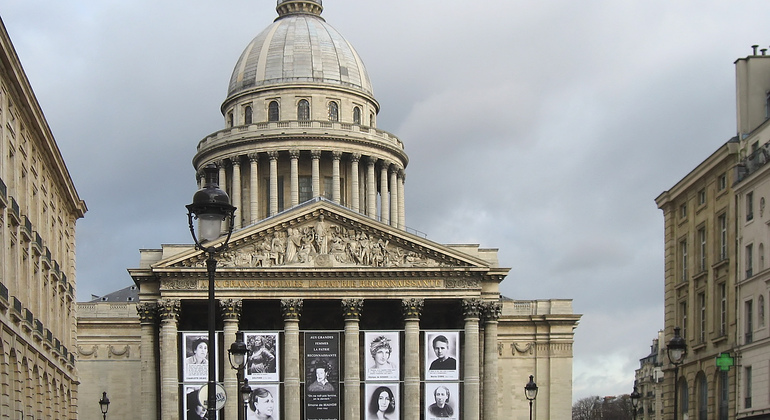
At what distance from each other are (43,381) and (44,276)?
4.06 meters

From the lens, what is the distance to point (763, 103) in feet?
190

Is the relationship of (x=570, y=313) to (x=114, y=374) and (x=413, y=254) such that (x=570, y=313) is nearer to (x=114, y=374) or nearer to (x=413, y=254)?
(x=413, y=254)

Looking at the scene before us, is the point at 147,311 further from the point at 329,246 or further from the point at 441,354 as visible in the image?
the point at 441,354

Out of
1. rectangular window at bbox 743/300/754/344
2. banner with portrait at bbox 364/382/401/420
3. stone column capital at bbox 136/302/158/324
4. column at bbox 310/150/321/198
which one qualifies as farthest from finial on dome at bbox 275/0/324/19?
rectangular window at bbox 743/300/754/344

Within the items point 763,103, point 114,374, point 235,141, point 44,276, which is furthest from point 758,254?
point 235,141

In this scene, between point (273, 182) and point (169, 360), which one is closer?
point (169, 360)

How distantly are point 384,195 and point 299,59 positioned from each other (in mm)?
13976

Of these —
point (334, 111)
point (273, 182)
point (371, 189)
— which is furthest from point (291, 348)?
point (334, 111)

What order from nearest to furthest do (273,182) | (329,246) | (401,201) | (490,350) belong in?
(329,246) → (490,350) → (273,182) → (401,201)

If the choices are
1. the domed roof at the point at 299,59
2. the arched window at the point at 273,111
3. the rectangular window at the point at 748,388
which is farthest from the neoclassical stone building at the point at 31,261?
the domed roof at the point at 299,59

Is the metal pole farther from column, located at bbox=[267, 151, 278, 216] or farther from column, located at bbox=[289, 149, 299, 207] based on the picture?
column, located at bbox=[289, 149, 299, 207]

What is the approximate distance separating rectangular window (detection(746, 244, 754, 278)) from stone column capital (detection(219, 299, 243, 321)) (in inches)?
1444

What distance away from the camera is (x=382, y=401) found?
82438 millimetres

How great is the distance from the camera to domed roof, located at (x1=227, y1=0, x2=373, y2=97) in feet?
386
